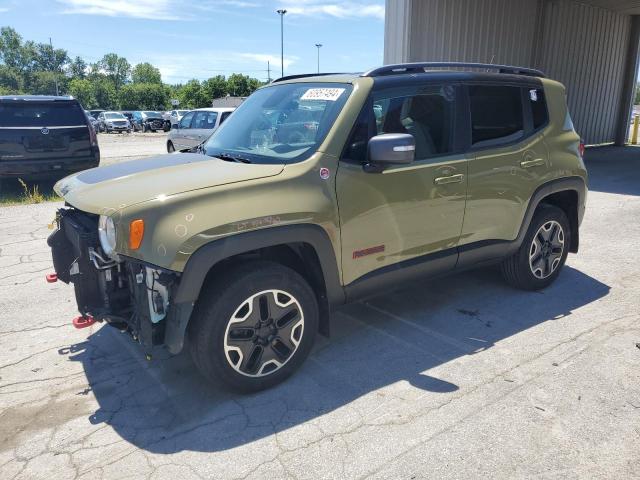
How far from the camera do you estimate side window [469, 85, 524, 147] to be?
4.02 metres

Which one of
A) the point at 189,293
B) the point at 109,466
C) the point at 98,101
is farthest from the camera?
the point at 98,101

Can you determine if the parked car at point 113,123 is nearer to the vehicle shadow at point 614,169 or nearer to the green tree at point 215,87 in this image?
the green tree at point 215,87

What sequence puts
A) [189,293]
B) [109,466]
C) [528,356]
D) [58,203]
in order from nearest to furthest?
[109,466] → [189,293] → [528,356] → [58,203]

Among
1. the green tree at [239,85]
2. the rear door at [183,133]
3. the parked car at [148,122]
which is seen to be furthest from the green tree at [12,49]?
the rear door at [183,133]

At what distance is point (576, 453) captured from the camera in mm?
2658

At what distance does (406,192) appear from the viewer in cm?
356

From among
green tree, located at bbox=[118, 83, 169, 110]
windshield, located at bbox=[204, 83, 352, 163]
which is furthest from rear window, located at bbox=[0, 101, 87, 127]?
green tree, located at bbox=[118, 83, 169, 110]

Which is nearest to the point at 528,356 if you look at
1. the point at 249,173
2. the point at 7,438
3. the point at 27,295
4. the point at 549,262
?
the point at 549,262

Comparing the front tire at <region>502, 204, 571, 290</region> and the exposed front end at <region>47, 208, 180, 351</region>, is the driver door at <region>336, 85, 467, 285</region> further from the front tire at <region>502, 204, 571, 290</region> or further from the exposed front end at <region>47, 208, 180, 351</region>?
the exposed front end at <region>47, 208, 180, 351</region>

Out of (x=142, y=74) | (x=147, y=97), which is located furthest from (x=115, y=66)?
(x=147, y=97)

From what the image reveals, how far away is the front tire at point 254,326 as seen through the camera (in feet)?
9.59

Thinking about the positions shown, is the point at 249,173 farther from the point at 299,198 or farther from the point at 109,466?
the point at 109,466

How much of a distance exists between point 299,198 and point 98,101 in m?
93.4

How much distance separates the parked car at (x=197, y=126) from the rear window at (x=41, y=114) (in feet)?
12.9
